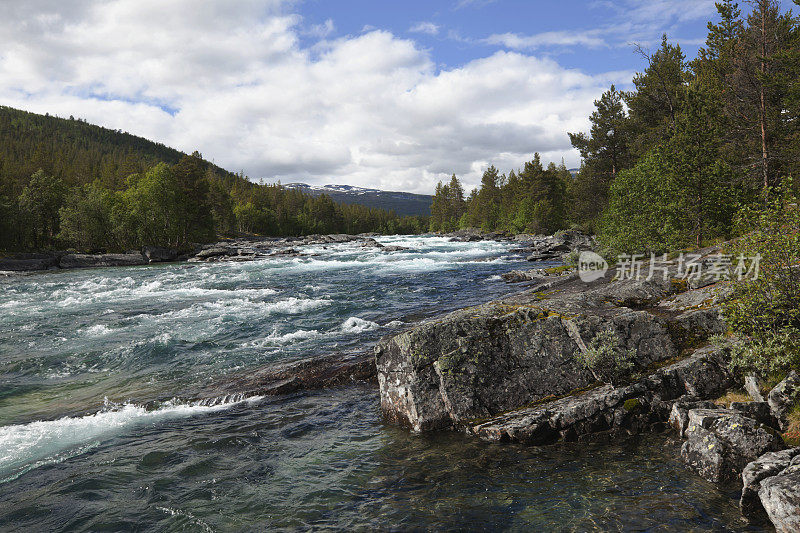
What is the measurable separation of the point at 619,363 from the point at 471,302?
13.9 metres

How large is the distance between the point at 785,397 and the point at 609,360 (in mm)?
3191

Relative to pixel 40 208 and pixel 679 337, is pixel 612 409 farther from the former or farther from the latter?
pixel 40 208

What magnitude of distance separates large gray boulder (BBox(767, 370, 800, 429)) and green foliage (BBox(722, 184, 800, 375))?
508 mm

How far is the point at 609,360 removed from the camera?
9945 mm

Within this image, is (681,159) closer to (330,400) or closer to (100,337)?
(330,400)

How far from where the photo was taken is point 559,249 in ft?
176

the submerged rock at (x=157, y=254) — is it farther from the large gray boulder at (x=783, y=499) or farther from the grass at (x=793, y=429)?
the large gray boulder at (x=783, y=499)

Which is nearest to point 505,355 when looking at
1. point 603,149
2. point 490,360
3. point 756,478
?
point 490,360

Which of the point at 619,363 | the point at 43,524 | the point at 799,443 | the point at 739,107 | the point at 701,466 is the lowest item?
the point at 43,524

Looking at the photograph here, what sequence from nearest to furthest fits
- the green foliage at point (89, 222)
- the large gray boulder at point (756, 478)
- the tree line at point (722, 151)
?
the large gray boulder at point (756, 478) → the tree line at point (722, 151) → the green foliage at point (89, 222)

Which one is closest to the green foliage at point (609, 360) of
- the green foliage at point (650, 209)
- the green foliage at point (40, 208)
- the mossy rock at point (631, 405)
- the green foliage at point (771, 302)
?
the mossy rock at point (631, 405)

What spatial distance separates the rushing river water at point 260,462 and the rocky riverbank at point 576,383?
0.51m

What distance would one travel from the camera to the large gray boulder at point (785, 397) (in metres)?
7.75

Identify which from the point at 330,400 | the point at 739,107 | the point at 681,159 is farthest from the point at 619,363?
the point at 739,107
